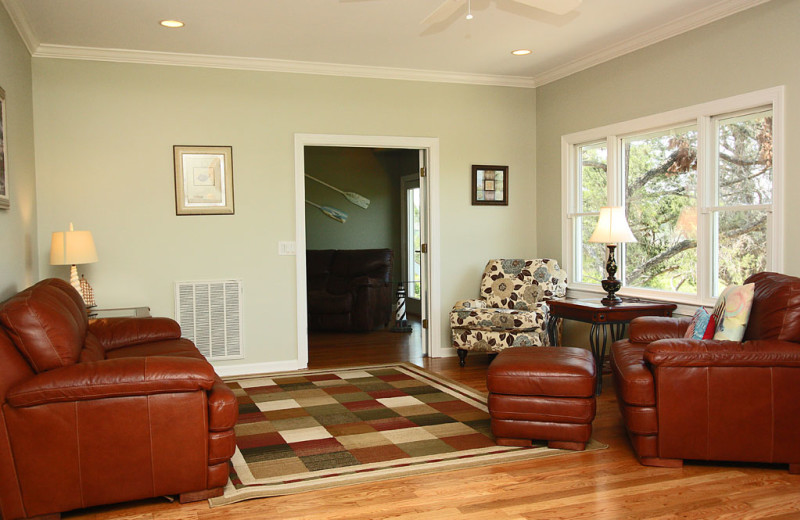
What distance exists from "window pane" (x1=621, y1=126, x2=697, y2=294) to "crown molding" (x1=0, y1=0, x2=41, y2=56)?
14.5 feet

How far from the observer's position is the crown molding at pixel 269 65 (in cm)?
506

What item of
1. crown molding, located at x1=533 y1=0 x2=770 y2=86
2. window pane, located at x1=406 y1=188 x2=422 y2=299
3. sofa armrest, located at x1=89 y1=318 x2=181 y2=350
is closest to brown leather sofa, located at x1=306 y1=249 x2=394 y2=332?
window pane, located at x1=406 y1=188 x2=422 y2=299

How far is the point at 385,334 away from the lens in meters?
7.64

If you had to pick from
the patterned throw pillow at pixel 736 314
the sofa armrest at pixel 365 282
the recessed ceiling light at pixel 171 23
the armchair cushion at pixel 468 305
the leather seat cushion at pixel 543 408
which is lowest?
the leather seat cushion at pixel 543 408

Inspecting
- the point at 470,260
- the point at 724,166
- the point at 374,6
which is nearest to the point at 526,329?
the point at 470,260

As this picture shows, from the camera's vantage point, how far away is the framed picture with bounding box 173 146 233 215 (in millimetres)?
5367

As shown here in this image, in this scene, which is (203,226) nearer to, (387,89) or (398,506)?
(387,89)

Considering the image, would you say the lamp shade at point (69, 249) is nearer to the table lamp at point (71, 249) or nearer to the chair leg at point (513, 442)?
the table lamp at point (71, 249)

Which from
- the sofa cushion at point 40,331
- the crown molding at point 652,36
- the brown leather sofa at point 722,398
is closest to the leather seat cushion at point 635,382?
the brown leather sofa at point 722,398

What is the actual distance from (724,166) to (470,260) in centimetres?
245

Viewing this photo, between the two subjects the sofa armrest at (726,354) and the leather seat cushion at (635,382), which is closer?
the sofa armrest at (726,354)

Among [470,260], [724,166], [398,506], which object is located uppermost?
[724,166]

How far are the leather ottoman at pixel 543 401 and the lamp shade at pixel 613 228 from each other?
1.47m

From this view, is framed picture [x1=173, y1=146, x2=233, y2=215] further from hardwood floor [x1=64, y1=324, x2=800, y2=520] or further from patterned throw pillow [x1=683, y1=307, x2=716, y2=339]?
patterned throw pillow [x1=683, y1=307, x2=716, y2=339]
